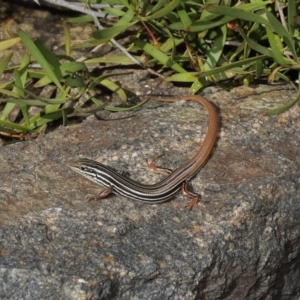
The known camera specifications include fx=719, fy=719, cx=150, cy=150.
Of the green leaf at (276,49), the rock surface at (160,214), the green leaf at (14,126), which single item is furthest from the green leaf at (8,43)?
the green leaf at (276,49)

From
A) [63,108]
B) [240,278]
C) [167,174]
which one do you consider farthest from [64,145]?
[240,278]

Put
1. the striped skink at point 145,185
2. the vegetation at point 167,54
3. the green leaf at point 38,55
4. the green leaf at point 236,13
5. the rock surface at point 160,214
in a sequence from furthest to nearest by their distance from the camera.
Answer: the vegetation at point 167,54 < the green leaf at point 38,55 < the green leaf at point 236,13 < the striped skink at point 145,185 < the rock surface at point 160,214

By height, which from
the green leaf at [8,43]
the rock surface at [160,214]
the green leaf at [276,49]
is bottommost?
the rock surface at [160,214]

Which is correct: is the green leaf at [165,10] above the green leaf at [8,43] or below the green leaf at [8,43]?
above

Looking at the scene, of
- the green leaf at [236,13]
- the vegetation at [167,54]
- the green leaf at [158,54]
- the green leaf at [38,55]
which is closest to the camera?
the green leaf at [236,13]

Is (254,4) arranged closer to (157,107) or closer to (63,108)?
(157,107)

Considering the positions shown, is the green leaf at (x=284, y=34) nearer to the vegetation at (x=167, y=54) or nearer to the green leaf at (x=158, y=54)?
the vegetation at (x=167, y=54)

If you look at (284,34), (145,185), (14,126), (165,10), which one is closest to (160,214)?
(145,185)

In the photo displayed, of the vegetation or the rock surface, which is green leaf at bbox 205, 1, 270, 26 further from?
the rock surface

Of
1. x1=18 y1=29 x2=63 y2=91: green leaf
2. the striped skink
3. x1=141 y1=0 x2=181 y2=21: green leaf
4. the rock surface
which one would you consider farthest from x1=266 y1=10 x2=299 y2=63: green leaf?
x1=18 y1=29 x2=63 y2=91: green leaf
